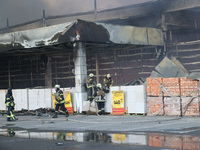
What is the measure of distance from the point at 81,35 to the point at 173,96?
6184 mm

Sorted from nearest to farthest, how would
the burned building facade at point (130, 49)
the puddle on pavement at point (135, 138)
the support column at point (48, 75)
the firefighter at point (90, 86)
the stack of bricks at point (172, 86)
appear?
the puddle on pavement at point (135, 138) < the stack of bricks at point (172, 86) < the firefighter at point (90, 86) < the burned building facade at point (130, 49) < the support column at point (48, 75)

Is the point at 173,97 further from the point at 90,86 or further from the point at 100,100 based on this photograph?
the point at 90,86

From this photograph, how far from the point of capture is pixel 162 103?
1733cm

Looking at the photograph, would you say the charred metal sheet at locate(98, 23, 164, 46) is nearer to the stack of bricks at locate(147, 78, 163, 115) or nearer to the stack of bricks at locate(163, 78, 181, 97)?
the stack of bricks at locate(147, 78, 163, 115)

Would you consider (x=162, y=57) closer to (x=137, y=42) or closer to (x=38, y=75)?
(x=137, y=42)

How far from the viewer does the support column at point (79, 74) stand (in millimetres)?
20938

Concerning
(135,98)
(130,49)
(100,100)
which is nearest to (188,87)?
(135,98)

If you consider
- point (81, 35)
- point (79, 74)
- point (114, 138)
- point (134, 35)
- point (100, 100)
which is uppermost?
point (134, 35)

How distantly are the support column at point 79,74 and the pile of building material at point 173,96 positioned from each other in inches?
173

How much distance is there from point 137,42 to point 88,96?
4766 millimetres

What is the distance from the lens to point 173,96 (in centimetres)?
1716

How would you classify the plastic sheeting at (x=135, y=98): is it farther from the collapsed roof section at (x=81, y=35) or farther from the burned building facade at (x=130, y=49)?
the burned building facade at (x=130, y=49)

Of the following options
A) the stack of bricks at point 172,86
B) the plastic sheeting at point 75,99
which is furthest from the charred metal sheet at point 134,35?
the stack of bricks at point 172,86

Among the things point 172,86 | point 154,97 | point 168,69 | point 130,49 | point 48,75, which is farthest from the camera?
point 48,75
